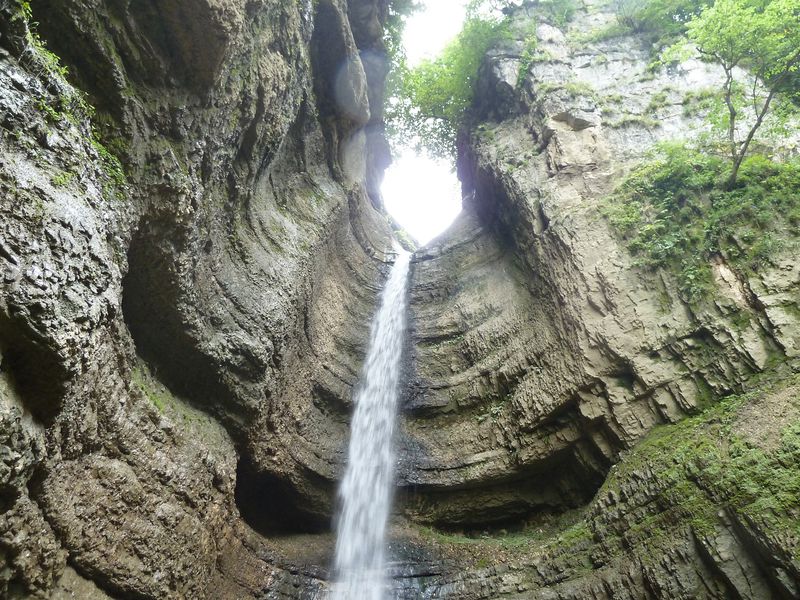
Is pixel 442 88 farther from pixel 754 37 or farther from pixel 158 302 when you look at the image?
pixel 158 302

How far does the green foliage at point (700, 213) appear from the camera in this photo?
28.3 feet

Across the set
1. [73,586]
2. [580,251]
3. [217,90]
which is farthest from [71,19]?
[580,251]

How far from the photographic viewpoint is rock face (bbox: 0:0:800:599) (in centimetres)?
455

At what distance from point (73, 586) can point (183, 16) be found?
22.3ft

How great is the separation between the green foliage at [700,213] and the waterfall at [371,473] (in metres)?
6.51

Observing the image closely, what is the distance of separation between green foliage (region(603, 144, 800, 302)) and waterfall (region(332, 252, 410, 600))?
6.51 metres

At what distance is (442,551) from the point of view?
356 inches

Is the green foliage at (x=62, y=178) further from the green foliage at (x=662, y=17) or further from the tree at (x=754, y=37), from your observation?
the green foliage at (x=662, y=17)

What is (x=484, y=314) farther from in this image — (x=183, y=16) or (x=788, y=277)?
(x=183, y=16)

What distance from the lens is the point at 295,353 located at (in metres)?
10.2

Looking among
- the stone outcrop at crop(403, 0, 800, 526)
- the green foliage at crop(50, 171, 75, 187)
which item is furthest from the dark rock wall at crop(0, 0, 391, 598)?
the stone outcrop at crop(403, 0, 800, 526)

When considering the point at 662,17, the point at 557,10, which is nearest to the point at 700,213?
the point at 662,17

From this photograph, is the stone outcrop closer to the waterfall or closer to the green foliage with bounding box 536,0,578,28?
the waterfall

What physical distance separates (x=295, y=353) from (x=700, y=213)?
880 centimetres
